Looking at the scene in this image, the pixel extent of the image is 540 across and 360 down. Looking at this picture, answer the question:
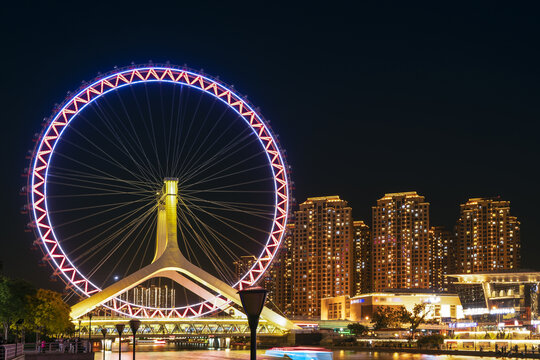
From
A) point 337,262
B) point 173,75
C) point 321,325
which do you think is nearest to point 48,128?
point 173,75

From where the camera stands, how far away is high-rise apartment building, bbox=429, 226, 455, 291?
18462cm

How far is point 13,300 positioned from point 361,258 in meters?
130

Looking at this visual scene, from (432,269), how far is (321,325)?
96.8 metres

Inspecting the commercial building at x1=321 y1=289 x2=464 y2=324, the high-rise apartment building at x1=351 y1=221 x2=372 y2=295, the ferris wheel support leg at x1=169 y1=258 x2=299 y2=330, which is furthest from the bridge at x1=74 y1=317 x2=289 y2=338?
the high-rise apartment building at x1=351 y1=221 x2=372 y2=295

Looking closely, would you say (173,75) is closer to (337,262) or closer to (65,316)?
(65,316)

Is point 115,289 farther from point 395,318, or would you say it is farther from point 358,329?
point 395,318

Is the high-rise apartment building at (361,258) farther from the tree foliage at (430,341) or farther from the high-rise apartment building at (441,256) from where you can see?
the tree foliage at (430,341)

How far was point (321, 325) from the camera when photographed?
94.9 meters

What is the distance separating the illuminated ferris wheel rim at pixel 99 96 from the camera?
49062mm

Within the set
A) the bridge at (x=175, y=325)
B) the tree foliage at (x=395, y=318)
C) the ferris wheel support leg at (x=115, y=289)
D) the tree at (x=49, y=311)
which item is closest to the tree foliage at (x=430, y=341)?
the bridge at (x=175, y=325)

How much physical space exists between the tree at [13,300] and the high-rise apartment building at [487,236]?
129337mm

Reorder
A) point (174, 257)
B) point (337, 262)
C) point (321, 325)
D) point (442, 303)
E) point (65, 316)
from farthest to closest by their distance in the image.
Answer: point (337, 262), point (442, 303), point (321, 325), point (174, 257), point (65, 316)

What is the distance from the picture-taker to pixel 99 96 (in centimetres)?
5156

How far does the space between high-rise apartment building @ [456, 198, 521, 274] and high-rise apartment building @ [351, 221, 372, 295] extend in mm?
20274
